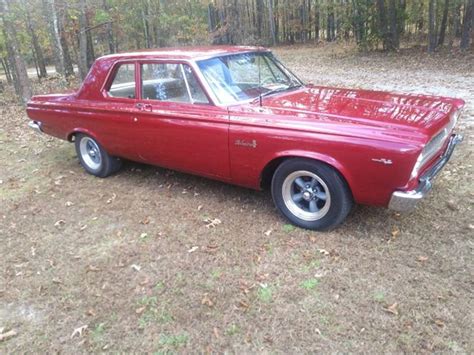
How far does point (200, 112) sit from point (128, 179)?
1986 millimetres

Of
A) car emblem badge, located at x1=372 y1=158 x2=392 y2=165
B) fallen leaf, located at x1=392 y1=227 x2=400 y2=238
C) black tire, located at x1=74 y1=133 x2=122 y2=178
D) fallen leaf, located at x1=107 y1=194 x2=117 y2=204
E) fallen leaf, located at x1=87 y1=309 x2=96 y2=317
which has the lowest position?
fallen leaf, located at x1=87 y1=309 x2=96 y2=317

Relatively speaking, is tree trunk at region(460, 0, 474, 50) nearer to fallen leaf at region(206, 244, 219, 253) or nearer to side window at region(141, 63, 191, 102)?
side window at region(141, 63, 191, 102)

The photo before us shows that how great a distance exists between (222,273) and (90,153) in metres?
3.36

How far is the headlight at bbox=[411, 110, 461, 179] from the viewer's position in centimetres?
334

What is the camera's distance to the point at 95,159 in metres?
5.95

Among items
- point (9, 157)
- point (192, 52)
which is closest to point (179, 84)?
point (192, 52)

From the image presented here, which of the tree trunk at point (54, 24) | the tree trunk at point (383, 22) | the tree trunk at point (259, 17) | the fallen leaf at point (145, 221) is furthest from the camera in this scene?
the tree trunk at point (259, 17)

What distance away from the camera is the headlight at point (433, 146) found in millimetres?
3342

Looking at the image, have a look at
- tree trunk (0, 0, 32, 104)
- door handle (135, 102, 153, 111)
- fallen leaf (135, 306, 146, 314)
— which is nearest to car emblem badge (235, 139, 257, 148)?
door handle (135, 102, 153, 111)

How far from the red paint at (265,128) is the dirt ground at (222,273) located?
1.67 ft

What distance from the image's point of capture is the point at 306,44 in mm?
28422

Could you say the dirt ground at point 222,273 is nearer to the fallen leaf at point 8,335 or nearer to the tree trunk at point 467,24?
the fallen leaf at point 8,335

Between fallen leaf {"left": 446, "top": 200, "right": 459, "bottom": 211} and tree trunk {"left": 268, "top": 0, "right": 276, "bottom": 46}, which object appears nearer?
fallen leaf {"left": 446, "top": 200, "right": 459, "bottom": 211}

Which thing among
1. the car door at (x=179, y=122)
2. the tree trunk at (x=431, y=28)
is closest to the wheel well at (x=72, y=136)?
the car door at (x=179, y=122)
